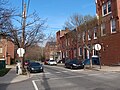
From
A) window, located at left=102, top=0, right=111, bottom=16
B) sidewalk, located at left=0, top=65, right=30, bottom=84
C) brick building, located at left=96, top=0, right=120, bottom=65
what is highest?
window, located at left=102, top=0, right=111, bottom=16

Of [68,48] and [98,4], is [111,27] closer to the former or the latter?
[98,4]

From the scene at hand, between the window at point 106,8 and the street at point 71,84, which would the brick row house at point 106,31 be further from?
the street at point 71,84

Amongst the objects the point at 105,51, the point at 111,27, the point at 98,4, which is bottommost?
the point at 105,51

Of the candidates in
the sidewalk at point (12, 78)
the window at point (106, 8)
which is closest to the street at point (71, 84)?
the sidewalk at point (12, 78)

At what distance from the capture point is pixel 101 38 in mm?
40844

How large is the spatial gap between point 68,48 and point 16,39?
103 ft

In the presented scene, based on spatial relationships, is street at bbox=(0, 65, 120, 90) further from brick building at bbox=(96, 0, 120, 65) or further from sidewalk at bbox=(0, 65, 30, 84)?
brick building at bbox=(96, 0, 120, 65)

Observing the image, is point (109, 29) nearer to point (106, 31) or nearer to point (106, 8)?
point (106, 31)

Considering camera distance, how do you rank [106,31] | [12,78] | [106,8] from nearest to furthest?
[12,78]
[106,31]
[106,8]

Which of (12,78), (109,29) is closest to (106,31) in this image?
(109,29)

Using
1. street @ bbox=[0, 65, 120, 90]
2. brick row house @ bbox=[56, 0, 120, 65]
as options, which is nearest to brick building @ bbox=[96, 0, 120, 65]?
brick row house @ bbox=[56, 0, 120, 65]

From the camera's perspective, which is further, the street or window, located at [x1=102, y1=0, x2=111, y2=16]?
window, located at [x1=102, y1=0, x2=111, y2=16]

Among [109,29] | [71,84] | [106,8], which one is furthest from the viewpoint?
[106,8]

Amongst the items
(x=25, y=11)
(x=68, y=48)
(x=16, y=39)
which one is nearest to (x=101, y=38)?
(x=16, y=39)
